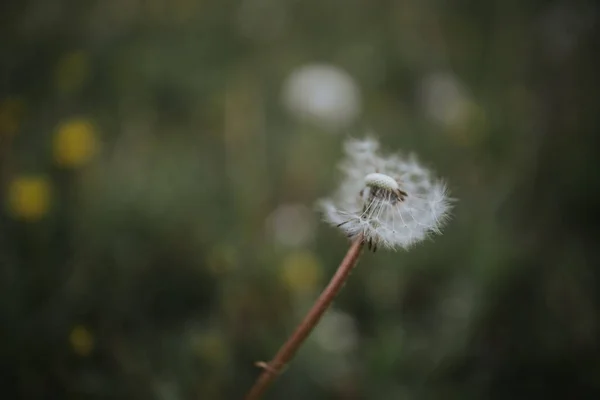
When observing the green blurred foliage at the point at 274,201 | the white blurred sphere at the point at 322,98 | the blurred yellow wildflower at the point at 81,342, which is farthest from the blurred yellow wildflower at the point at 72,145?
the white blurred sphere at the point at 322,98

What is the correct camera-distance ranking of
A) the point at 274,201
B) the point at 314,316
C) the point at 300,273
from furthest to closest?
the point at 274,201 < the point at 300,273 < the point at 314,316

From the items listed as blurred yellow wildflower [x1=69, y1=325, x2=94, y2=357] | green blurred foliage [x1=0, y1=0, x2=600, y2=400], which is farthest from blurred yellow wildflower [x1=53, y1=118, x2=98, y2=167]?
blurred yellow wildflower [x1=69, y1=325, x2=94, y2=357]

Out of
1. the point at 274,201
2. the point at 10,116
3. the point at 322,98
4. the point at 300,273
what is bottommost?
the point at 10,116

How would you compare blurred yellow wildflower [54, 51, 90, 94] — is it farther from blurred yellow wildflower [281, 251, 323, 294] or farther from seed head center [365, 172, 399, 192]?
seed head center [365, 172, 399, 192]

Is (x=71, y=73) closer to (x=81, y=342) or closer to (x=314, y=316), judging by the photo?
(x=81, y=342)

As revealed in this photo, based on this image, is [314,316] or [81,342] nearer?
[314,316]

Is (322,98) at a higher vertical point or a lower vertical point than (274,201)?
higher

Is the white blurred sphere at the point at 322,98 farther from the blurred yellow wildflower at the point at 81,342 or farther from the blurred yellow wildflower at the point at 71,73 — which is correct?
the blurred yellow wildflower at the point at 81,342

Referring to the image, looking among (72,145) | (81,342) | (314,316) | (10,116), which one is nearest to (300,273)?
(81,342)
